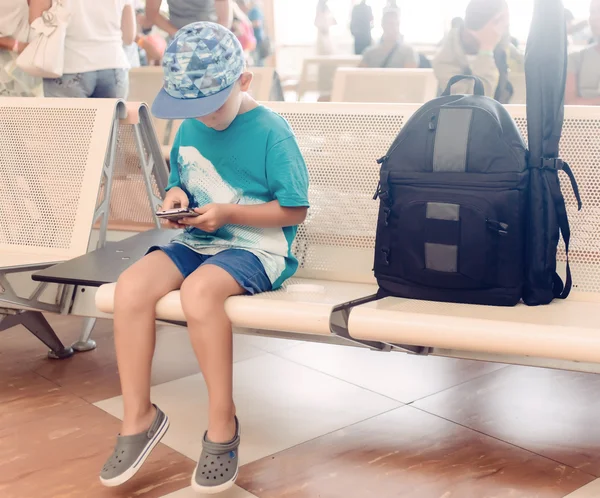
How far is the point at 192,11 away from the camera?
13.7ft

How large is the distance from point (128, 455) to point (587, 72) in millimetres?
2833

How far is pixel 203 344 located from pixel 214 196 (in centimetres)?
42

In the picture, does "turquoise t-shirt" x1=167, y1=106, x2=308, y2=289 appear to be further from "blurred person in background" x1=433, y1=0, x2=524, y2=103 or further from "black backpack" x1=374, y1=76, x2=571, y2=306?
"blurred person in background" x1=433, y1=0, x2=524, y2=103

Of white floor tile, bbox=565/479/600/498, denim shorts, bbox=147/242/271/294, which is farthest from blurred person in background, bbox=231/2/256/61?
white floor tile, bbox=565/479/600/498

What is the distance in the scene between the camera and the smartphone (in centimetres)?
177

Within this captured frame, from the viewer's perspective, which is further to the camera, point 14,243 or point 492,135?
point 14,243

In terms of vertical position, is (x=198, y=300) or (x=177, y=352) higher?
(x=198, y=300)

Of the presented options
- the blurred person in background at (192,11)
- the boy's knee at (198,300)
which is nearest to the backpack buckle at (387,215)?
the boy's knee at (198,300)

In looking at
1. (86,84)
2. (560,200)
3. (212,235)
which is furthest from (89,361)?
(560,200)

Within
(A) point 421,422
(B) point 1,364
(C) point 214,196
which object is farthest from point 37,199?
(A) point 421,422

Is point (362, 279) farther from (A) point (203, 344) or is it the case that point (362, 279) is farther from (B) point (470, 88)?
(B) point (470, 88)

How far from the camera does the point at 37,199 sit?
2.56m

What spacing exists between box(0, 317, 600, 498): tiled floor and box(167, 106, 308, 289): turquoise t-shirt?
16.8 inches

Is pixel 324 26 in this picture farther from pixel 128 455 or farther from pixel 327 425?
pixel 128 455
